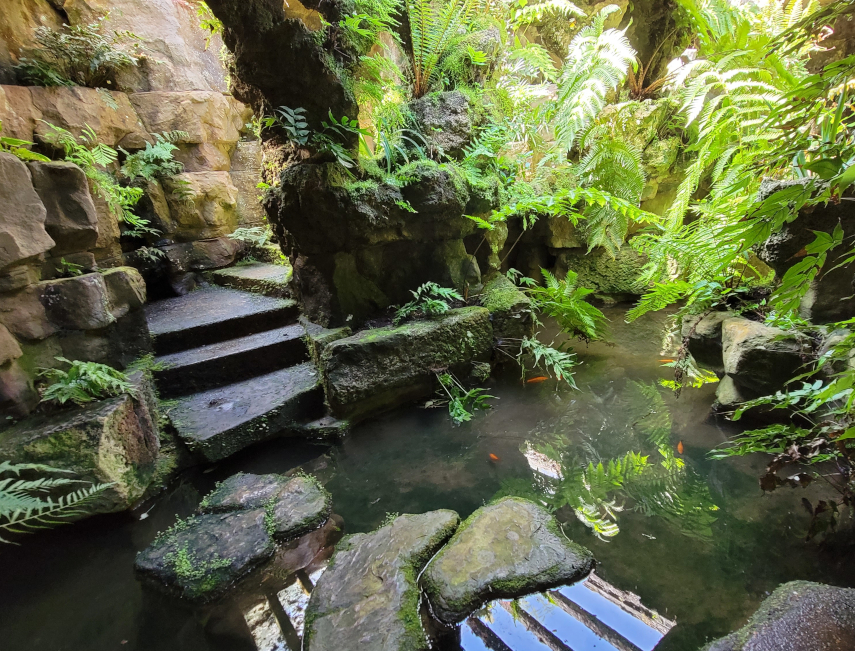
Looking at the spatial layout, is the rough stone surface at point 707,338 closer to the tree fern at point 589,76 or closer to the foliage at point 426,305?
the foliage at point 426,305

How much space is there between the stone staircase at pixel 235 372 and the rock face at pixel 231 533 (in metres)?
0.42

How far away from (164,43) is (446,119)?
4274 mm

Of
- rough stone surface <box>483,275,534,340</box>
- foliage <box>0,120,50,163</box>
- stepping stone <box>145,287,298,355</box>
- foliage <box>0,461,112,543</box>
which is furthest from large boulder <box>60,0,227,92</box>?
rough stone surface <box>483,275,534,340</box>

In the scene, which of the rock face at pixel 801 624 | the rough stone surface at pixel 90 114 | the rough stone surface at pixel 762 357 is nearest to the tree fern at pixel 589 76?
the rough stone surface at pixel 762 357

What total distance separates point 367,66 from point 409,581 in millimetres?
3379

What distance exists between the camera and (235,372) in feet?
10.5

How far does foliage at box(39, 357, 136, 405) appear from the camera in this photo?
214cm

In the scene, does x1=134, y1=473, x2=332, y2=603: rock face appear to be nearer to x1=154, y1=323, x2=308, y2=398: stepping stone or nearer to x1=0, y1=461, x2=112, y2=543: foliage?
x1=0, y1=461, x2=112, y2=543: foliage

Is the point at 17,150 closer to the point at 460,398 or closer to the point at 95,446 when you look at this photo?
the point at 95,446

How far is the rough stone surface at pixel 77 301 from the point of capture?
86.7 inches

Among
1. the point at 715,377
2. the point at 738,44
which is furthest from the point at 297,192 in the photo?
the point at 715,377

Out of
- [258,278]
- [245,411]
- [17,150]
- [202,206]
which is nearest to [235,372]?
[245,411]

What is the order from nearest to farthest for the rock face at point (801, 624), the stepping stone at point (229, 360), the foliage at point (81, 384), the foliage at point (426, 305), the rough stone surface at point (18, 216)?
the rock face at point (801, 624), the rough stone surface at point (18, 216), the foliage at point (81, 384), the stepping stone at point (229, 360), the foliage at point (426, 305)

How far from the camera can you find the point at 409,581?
1646mm
